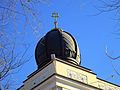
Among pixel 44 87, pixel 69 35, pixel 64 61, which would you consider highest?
pixel 69 35

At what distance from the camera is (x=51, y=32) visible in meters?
30.4

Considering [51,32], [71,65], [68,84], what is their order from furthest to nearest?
[51,32]
[71,65]
[68,84]

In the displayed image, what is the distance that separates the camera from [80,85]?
2667 cm

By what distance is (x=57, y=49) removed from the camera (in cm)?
2875

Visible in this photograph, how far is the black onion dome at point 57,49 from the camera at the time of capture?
1123 inches

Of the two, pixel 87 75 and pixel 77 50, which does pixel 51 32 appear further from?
pixel 87 75

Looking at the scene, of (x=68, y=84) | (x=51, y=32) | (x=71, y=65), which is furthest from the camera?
(x=51, y=32)

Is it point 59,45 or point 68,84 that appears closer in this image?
point 68,84

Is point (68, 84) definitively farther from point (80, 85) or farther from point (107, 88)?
point (107, 88)

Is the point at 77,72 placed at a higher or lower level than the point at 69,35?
lower

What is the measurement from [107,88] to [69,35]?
481 cm

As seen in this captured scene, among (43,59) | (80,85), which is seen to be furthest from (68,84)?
(43,59)

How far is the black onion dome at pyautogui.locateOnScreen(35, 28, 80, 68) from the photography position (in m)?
28.5

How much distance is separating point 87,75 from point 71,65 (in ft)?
4.44
